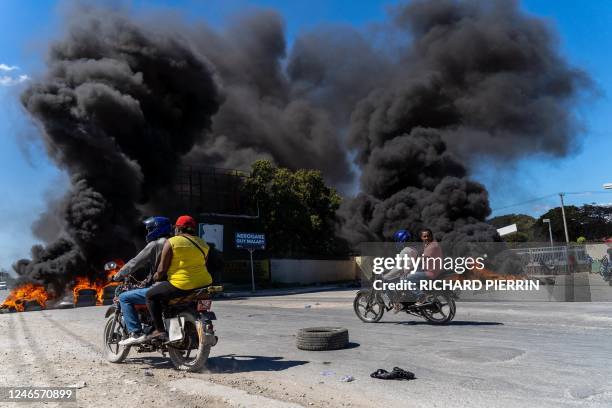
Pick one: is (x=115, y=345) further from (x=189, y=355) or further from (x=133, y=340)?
(x=189, y=355)

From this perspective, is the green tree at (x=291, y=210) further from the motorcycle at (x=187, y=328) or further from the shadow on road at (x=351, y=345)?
the motorcycle at (x=187, y=328)

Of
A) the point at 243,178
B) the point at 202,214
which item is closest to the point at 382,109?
the point at 243,178

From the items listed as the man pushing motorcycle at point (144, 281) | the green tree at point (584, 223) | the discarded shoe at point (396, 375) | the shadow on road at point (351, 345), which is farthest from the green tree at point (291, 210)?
the green tree at point (584, 223)

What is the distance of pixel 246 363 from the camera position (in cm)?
600

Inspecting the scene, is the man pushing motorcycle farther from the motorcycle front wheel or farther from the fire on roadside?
the fire on roadside

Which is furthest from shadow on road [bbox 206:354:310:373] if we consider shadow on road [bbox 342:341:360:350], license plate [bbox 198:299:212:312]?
shadow on road [bbox 342:341:360:350]

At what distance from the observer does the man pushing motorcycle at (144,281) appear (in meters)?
5.55

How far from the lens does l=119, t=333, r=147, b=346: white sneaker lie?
5.55m

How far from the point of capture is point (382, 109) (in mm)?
39094

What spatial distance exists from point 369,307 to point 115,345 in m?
4.99

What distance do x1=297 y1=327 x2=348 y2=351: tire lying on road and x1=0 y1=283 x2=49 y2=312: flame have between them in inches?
722

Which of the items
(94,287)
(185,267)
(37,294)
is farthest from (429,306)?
(37,294)

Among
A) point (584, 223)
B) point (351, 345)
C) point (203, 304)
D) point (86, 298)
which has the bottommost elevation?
point (351, 345)

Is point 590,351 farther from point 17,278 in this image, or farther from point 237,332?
point 17,278
